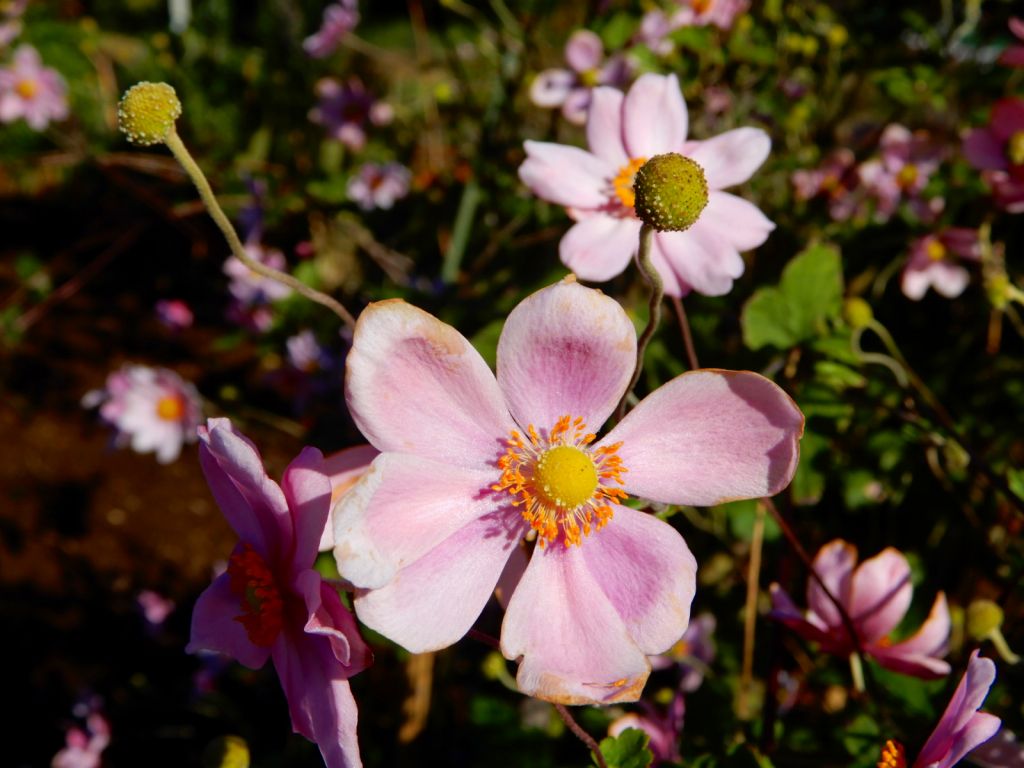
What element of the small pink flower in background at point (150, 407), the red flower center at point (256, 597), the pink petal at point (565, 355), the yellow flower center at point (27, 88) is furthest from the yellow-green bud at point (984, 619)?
the yellow flower center at point (27, 88)

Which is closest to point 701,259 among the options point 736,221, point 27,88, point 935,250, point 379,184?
point 736,221

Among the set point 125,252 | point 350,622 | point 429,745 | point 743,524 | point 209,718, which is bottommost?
point 209,718

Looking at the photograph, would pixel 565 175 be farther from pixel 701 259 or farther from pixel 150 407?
pixel 150 407

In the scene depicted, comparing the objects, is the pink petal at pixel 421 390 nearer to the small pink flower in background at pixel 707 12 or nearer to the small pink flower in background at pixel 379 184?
the small pink flower in background at pixel 707 12

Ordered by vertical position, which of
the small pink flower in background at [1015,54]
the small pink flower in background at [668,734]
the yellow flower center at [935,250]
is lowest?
the small pink flower in background at [668,734]

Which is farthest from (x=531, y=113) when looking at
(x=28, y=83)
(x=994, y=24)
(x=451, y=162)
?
(x=28, y=83)

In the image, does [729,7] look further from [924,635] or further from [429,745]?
[429,745]

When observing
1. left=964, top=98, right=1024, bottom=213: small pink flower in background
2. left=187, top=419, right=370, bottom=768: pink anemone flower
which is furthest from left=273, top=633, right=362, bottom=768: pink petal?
left=964, top=98, right=1024, bottom=213: small pink flower in background
